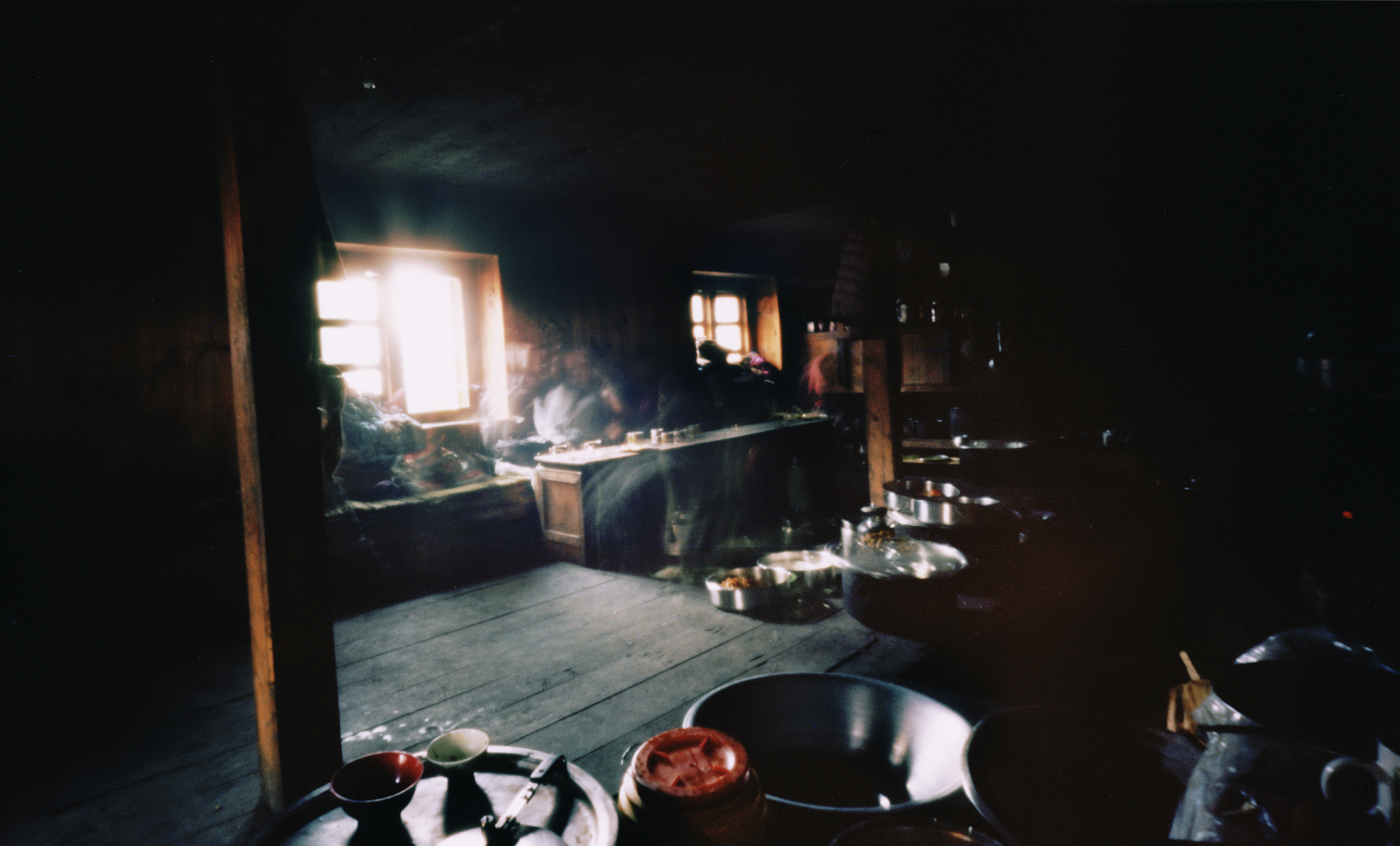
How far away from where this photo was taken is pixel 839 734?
2.18 m

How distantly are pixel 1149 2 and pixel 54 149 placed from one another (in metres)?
7.05

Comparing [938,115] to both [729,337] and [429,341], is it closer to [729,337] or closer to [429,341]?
[429,341]

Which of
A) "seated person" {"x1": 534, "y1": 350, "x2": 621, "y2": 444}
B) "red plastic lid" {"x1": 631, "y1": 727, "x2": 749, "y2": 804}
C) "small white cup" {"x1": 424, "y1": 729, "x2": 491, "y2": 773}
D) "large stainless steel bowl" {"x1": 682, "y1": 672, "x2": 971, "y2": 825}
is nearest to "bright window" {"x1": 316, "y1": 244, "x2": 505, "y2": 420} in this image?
"seated person" {"x1": 534, "y1": 350, "x2": 621, "y2": 444}

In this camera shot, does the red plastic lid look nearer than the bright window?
Yes

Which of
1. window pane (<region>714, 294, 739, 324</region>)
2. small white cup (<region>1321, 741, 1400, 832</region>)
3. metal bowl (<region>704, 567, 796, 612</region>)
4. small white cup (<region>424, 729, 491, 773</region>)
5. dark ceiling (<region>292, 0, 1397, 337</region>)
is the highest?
dark ceiling (<region>292, 0, 1397, 337</region>)

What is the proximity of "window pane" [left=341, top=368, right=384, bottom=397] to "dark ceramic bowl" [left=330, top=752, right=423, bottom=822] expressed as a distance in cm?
518

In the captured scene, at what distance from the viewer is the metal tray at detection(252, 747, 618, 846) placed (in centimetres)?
151

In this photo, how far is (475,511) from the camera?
596 cm

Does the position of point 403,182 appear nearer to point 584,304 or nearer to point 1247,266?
point 584,304

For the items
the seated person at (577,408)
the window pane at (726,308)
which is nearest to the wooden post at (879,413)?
the seated person at (577,408)

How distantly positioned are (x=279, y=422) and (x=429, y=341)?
5282 millimetres

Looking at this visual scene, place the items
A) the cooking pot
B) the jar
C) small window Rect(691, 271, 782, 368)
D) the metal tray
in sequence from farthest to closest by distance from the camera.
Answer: small window Rect(691, 271, 782, 368) → the cooking pot → the metal tray → the jar

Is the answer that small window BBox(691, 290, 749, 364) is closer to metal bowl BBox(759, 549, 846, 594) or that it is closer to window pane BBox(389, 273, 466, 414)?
window pane BBox(389, 273, 466, 414)

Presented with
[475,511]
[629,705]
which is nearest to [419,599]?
[475,511]
